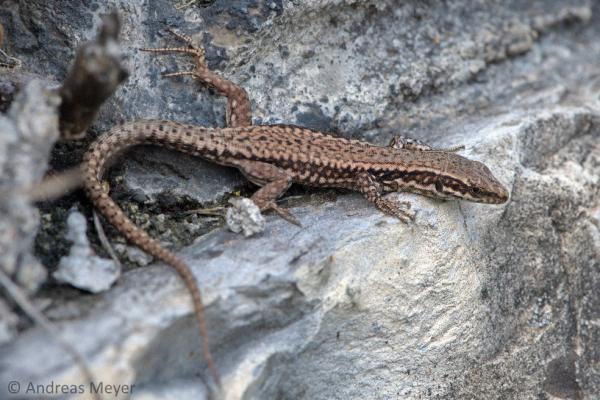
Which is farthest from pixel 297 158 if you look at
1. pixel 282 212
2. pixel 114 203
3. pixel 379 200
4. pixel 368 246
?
pixel 114 203

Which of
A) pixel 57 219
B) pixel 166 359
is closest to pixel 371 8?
pixel 57 219

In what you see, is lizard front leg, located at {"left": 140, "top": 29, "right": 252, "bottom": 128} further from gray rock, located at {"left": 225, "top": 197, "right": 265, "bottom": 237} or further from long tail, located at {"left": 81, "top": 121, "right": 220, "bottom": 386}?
gray rock, located at {"left": 225, "top": 197, "right": 265, "bottom": 237}

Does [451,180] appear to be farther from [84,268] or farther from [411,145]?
[84,268]

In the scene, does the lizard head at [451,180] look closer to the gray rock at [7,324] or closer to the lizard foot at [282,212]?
the lizard foot at [282,212]

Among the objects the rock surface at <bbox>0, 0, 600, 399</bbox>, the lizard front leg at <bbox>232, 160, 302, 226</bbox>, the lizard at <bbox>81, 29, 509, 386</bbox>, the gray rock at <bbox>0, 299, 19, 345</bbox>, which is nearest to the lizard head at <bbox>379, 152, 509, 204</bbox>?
the lizard at <bbox>81, 29, 509, 386</bbox>

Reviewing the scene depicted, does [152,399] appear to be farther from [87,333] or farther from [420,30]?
[420,30]

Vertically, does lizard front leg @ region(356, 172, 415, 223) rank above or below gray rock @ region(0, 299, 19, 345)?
below

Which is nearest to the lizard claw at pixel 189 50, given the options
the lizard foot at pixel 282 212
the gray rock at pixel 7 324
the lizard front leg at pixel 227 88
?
the lizard front leg at pixel 227 88
